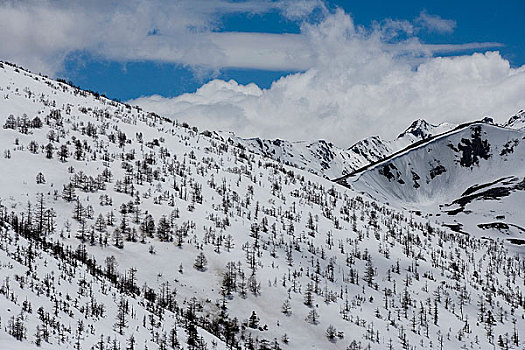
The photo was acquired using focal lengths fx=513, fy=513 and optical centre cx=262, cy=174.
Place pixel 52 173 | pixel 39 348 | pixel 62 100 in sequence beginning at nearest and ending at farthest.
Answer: pixel 39 348 < pixel 52 173 < pixel 62 100

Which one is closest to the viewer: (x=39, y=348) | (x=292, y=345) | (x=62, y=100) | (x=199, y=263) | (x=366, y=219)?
(x=39, y=348)

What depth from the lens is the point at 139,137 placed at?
134125mm

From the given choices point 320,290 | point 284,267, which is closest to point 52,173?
point 284,267

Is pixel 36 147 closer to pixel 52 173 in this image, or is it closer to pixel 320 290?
pixel 52 173

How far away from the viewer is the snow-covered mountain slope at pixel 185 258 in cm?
4744

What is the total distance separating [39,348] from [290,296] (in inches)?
2139

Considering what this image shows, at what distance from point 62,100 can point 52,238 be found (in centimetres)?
8529

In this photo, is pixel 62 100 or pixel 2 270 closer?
pixel 2 270

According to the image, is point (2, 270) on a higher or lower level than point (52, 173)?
lower

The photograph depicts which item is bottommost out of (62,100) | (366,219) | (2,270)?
(2,270)

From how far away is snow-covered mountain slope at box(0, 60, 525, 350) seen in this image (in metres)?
47.4

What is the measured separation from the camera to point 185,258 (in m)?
81.0

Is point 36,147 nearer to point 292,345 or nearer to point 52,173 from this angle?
point 52,173

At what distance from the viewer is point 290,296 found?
273 feet
